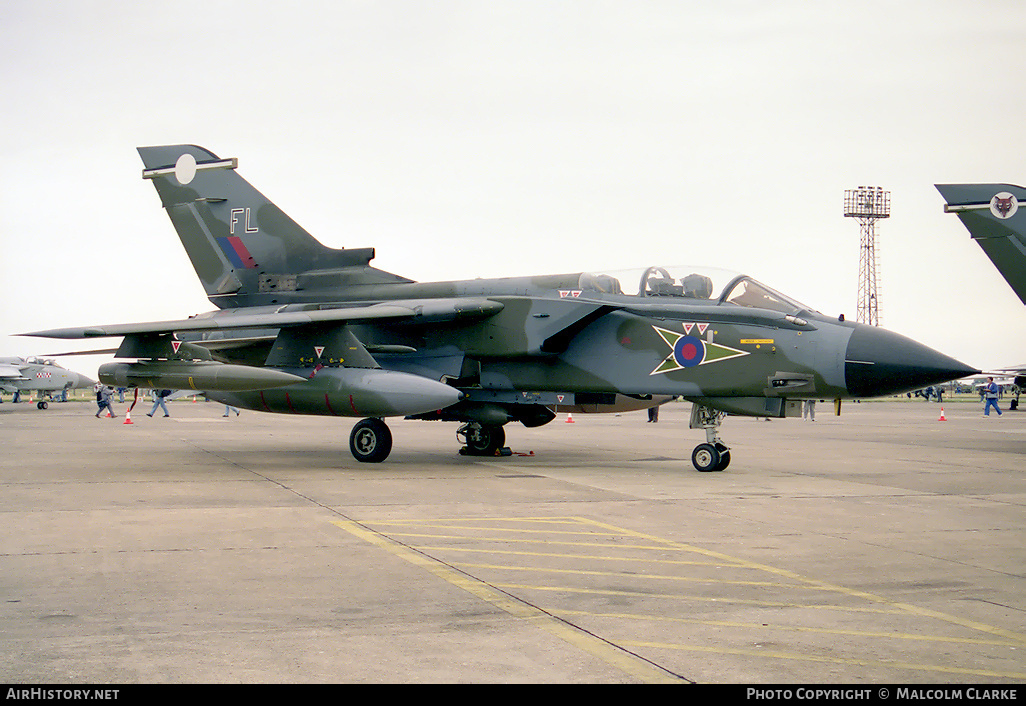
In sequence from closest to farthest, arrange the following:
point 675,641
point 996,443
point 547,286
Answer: point 675,641
point 547,286
point 996,443

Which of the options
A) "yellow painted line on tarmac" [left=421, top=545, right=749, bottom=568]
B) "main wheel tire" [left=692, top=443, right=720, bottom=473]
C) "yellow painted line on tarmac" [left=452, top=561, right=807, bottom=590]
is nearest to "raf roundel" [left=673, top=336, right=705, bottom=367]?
"main wheel tire" [left=692, top=443, right=720, bottom=473]

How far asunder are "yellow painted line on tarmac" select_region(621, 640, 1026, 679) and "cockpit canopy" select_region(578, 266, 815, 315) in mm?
8970

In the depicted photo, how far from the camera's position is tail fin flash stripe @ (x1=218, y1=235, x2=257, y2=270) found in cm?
1727

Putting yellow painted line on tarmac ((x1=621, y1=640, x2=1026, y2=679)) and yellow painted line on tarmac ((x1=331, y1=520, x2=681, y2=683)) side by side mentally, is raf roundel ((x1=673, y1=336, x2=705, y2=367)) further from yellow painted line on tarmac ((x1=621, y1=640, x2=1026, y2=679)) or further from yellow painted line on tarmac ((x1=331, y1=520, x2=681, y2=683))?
yellow painted line on tarmac ((x1=621, y1=640, x2=1026, y2=679))

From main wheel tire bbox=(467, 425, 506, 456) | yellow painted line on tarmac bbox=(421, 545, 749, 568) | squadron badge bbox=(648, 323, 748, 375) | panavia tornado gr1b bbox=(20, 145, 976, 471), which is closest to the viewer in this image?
yellow painted line on tarmac bbox=(421, 545, 749, 568)

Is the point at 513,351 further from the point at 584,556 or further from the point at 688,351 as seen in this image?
the point at 584,556

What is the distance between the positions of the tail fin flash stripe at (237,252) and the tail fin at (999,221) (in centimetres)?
1289

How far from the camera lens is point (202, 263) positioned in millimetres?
17625

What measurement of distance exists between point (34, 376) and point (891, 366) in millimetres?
44588

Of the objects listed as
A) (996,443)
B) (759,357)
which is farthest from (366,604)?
(996,443)

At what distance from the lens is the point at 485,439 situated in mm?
15953

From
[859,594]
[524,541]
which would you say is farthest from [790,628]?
[524,541]
